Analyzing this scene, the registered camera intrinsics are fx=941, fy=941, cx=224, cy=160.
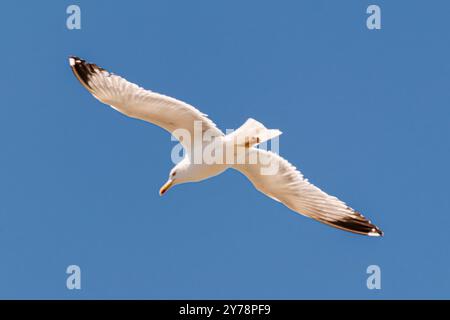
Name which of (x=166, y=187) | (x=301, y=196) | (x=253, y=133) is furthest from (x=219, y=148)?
(x=301, y=196)

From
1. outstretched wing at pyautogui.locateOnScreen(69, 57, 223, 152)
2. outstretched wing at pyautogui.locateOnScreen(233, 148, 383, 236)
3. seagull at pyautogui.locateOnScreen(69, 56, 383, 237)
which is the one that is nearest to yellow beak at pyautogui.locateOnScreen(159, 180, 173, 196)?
seagull at pyautogui.locateOnScreen(69, 56, 383, 237)

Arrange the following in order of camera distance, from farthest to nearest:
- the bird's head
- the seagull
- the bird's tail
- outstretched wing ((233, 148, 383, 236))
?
outstretched wing ((233, 148, 383, 236)) < the bird's head < the seagull < the bird's tail

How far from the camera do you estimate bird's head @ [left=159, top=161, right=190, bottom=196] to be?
7.88 meters

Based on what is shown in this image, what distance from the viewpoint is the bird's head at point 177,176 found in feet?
25.8

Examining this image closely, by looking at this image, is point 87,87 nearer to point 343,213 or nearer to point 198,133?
point 198,133

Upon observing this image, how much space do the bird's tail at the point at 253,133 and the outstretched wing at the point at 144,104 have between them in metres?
0.26

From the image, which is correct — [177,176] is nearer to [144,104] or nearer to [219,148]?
[219,148]

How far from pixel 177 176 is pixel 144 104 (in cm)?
70

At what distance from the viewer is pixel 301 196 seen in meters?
8.14

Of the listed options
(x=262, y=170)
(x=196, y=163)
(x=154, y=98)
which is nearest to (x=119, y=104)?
(x=154, y=98)

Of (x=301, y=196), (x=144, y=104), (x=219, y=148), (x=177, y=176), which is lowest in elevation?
(x=301, y=196)

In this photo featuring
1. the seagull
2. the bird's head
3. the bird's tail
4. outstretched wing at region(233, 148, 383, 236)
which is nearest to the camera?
the bird's tail

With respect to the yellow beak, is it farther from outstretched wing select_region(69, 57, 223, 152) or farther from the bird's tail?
the bird's tail

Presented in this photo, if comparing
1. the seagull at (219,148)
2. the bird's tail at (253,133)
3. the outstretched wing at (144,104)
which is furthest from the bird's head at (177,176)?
the bird's tail at (253,133)
